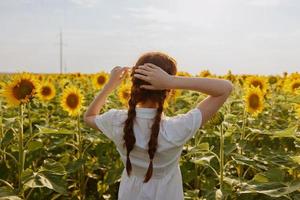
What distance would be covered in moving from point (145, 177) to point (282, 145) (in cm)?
221

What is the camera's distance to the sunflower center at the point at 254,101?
13.7 feet

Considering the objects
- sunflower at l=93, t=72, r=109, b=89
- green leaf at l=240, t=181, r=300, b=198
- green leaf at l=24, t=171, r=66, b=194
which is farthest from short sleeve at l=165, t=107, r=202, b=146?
sunflower at l=93, t=72, r=109, b=89

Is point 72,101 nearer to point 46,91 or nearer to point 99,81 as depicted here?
point 46,91

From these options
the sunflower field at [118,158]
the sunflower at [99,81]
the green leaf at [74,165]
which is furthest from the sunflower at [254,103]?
the sunflower at [99,81]

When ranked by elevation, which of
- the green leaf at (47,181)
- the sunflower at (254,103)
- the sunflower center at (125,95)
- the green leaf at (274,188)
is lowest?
the green leaf at (47,181)

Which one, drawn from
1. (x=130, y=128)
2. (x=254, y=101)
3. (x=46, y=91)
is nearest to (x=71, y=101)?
(x=46, y=91)

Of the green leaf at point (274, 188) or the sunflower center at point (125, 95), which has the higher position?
the sunflower center at point (125, 95)

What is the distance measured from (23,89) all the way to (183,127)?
6.07ft

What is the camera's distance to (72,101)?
15.3ft

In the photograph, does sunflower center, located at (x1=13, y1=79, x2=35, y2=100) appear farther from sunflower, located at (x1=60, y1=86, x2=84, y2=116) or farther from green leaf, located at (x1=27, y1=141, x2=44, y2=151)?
sunflower, located at (x1=60, y1=86, x2=84, y2=116)

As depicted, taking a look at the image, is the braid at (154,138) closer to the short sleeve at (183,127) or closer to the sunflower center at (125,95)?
the short sleeve at (183,127)

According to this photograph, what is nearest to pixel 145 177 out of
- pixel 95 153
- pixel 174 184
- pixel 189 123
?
pixel 174 184

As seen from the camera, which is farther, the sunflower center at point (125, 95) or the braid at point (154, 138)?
the sunflower center at point (125, 95)

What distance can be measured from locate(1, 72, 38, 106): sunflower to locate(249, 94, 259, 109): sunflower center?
5.82 ft
